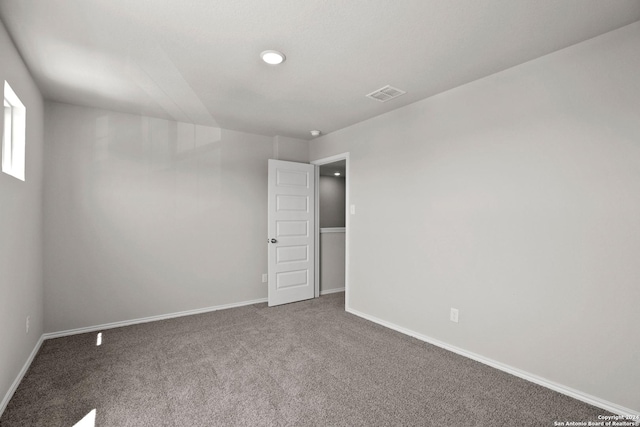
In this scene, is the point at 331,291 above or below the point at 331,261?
below

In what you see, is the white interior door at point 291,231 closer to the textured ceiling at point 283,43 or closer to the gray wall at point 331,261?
the gray wall at point 331,261

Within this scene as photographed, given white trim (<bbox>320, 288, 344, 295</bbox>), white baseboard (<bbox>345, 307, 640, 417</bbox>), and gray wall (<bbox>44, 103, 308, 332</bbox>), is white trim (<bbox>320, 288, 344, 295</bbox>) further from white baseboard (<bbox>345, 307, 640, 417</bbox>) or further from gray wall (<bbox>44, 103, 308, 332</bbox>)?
white baseboard (<bbox>345, 307, 640, 417</bbox>)

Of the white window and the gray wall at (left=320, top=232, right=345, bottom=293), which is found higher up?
the white window

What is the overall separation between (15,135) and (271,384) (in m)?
2.79

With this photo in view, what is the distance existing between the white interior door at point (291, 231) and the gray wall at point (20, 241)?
2465 millimetres

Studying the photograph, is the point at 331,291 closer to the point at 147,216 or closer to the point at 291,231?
the point at 291,231

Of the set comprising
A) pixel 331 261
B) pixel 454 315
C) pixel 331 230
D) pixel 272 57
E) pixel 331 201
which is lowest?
pixel 454 315

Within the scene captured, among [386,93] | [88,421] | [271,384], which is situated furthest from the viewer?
[386,93]

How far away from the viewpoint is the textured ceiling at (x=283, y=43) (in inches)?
73.5

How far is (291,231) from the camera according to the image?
4.64 m

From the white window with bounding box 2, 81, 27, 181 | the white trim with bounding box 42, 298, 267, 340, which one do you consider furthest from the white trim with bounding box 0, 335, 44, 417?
the white window with bounding box 2, 81, 27, 181

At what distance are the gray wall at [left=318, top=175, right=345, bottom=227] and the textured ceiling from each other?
398 cm

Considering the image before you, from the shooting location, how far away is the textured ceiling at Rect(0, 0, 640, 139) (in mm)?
1867

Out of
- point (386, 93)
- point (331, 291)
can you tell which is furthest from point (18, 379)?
point (386, 93)
